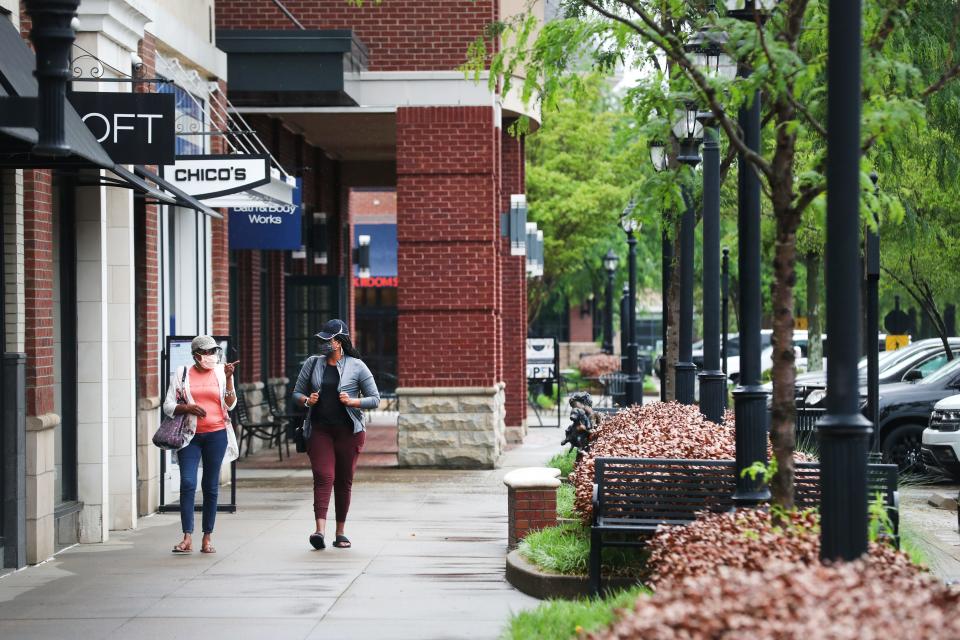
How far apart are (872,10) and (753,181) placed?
4.25 feet

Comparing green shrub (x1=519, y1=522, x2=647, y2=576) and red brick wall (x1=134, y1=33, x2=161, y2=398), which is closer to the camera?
green shrub (x1=519, y1=522, x2=647, y2=576)

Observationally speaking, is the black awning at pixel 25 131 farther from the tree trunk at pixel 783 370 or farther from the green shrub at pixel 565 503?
the tree trunk at pixel 783 370

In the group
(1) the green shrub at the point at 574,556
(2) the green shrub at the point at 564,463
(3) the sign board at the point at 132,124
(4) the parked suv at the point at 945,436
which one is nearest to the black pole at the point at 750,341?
(1) the green shrub at the point at 574,556

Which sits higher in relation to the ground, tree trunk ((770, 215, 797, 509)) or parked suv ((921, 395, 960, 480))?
tree trunk ((770, 215, 797, 509))

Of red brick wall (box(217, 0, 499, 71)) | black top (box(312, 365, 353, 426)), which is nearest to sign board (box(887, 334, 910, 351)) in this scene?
red brick wall (box(217, 0, 499, 71))

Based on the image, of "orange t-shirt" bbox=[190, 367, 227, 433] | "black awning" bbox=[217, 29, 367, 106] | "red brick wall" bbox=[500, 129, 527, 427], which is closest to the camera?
"orange t-shirt" bbox=[190, 367, 227, 433]

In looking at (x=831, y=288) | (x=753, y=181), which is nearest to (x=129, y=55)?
(x=753, y=181)

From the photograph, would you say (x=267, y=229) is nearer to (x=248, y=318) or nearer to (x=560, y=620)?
(x=248, y=318)

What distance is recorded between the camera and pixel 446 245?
19.6 m

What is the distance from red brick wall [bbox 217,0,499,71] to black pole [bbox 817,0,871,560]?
13.9 m

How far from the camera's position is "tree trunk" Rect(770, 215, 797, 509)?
310 inches

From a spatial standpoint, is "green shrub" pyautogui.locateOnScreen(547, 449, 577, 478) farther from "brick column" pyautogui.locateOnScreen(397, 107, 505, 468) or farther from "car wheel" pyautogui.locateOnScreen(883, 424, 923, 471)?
"car wheel" pyautogui.locateOnScreen(883, 424, 923, 471)

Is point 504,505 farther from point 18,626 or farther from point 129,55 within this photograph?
point 18,626

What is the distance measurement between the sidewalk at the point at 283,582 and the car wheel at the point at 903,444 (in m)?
6.35
